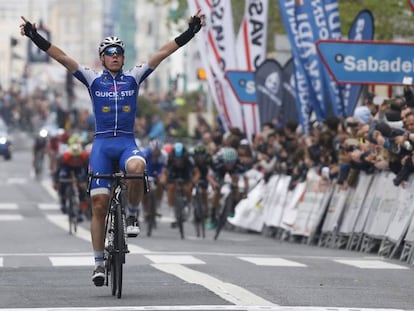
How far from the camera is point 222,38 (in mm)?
36156

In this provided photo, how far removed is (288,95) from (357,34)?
7.63 m

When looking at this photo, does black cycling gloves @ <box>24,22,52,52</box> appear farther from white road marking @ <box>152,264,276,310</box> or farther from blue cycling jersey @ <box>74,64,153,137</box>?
white road marking @ <box>152,264,276,310</box>

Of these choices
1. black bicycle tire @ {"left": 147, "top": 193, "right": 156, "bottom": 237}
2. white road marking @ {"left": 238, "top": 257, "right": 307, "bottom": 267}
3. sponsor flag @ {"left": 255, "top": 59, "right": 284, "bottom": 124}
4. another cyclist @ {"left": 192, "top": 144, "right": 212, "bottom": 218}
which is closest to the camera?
white road marking @ {"left": 238, "top": 257, "right": 307, "bottom": 267}

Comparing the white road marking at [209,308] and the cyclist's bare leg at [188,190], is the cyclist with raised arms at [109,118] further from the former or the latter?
the cyclist's bare leg at [188,190]

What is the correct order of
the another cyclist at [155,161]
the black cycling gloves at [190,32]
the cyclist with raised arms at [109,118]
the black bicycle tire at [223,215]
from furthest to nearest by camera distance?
the another cyclist at [155,161] < the black bicycle tire at [223,215] < the black cycling gloves at [190,32] < the cyclist with raised arms at [109,118]

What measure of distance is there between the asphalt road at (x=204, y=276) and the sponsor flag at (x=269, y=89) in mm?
7315

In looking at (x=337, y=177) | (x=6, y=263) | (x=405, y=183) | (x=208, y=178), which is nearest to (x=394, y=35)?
(x=208, y=178)

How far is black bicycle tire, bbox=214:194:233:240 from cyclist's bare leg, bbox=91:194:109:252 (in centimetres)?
1235

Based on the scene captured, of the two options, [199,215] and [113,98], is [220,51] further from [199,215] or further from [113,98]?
[113,98]

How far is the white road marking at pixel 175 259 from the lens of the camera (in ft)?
63.6

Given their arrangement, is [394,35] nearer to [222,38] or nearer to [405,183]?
[222,38]

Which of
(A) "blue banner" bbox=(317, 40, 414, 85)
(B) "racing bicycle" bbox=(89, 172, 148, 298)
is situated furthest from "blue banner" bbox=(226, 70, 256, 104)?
(B) "racing bicycle" bbox=(89, 172, 148, 298)

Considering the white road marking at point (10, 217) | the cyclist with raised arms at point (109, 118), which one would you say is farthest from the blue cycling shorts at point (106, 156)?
the white road marking at point (10, 217)

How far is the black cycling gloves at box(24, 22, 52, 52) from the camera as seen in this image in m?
15.5
